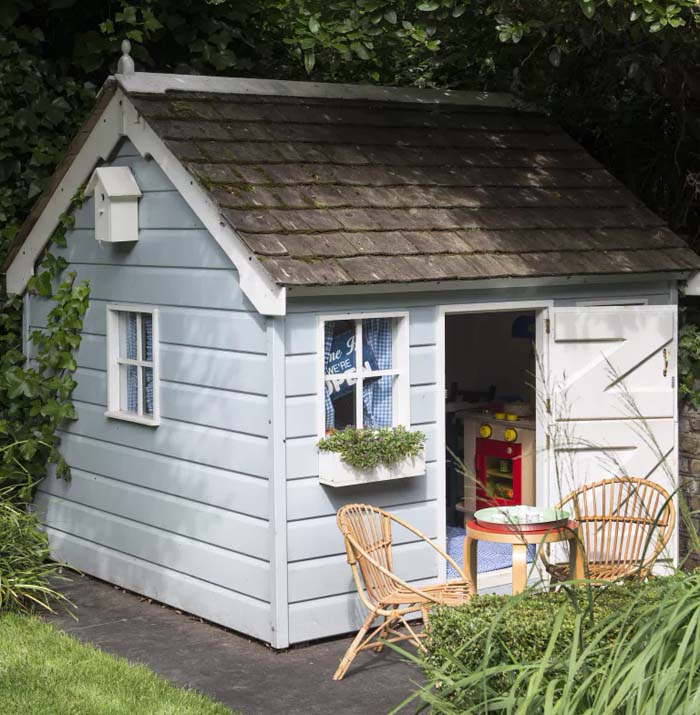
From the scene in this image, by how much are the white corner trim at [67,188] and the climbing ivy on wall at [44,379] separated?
9 centimetres

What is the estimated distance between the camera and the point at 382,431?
26.4ft

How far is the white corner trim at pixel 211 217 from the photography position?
297 inches

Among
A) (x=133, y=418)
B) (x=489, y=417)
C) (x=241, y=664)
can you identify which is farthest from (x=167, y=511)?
(x=489, y=417)

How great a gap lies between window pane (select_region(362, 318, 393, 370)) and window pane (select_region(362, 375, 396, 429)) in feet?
0.31

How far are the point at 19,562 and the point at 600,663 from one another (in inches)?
206

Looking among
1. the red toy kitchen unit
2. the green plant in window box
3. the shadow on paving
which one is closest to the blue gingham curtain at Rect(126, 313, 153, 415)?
the shadow on paving

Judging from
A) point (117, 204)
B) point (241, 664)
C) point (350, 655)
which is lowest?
point (241, 664)

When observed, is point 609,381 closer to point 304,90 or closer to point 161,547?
point 304,90

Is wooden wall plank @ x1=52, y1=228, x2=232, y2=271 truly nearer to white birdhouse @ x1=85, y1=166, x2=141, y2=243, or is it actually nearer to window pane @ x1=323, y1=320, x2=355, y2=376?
white birdhouse @ x1=85, y1=166, x2=141, y2=243

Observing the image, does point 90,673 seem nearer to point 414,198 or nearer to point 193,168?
point 193,168

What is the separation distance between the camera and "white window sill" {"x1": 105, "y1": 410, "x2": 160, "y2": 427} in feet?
29.0

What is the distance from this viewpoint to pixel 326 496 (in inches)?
314

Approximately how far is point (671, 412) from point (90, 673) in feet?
15.0

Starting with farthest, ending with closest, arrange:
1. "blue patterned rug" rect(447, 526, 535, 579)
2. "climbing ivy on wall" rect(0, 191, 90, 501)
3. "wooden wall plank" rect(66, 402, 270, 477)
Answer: "climbing ivy on wall" rect(0, 191, 90, 501)
"blue patterned rug" rect(447, 526, 535, 579)
"wooden wall plank" rect(66, 402, 270, 477)
